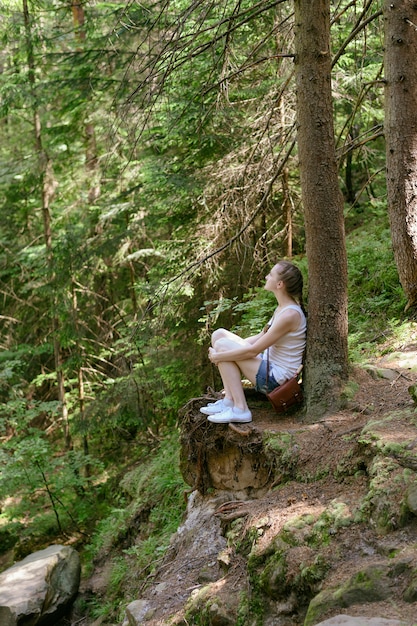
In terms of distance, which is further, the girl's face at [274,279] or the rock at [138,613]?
the girl's face at [274,279]

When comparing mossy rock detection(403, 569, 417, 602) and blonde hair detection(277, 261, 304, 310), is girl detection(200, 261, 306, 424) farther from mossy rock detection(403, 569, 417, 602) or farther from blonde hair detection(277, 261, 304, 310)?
mossy rock detection(403, 569, 417, 602)

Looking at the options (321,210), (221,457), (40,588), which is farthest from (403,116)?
(40,588)

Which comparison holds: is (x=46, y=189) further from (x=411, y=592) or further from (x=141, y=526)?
(x=411, y=592)

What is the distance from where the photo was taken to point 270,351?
5.17m

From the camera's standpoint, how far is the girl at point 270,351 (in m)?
4.95

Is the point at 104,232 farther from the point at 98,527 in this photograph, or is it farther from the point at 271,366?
the point at 271,366

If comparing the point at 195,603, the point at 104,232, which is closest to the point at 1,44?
the point at 104,232

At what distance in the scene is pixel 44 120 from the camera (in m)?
12.5

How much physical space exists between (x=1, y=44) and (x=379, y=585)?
13.0 meters

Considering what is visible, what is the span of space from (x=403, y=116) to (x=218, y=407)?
3462 millimetres

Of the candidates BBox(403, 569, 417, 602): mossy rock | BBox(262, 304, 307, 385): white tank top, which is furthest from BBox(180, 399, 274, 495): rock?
BBox(403, 569, 417, 602): mossy rock

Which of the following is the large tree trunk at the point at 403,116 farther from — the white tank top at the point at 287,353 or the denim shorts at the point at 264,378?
the denim shorts at the point at 264,378

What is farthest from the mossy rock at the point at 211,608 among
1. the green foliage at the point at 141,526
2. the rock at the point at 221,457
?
the green foliage at the point at 141,526

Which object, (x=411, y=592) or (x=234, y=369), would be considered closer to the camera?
(x=411, y=592)
